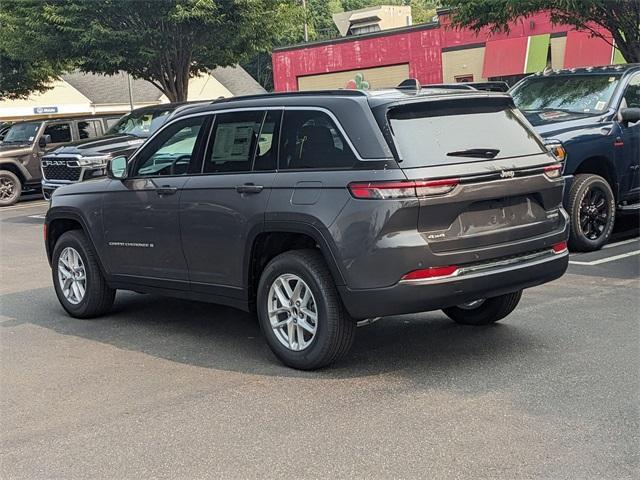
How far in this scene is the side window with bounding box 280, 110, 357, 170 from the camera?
536 cm

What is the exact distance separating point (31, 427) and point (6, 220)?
12278 mm

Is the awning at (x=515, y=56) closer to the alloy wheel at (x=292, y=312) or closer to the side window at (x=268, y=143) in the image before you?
the side window at (x=268, y=143)

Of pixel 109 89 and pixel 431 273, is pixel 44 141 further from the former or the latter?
pixel 109 89

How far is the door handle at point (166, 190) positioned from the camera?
20.8 ft

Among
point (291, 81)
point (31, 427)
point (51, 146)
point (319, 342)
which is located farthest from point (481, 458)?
→ point (291, 81)

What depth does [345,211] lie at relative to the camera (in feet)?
16.9

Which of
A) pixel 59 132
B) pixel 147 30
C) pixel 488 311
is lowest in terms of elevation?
pixel 488 311

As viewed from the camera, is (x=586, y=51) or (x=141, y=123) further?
(x=586, y=51)

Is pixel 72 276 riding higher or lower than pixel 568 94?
lower

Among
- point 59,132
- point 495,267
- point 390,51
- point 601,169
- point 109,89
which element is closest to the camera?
point 495,267

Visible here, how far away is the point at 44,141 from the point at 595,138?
13586mm

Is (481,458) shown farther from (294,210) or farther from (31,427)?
(31,427)

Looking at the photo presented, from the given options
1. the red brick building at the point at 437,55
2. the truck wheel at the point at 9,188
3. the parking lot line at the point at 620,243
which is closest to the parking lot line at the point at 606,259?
the parking lot line at the point at 620,243

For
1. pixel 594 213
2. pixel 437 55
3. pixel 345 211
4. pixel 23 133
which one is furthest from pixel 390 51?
pixel 345 211
